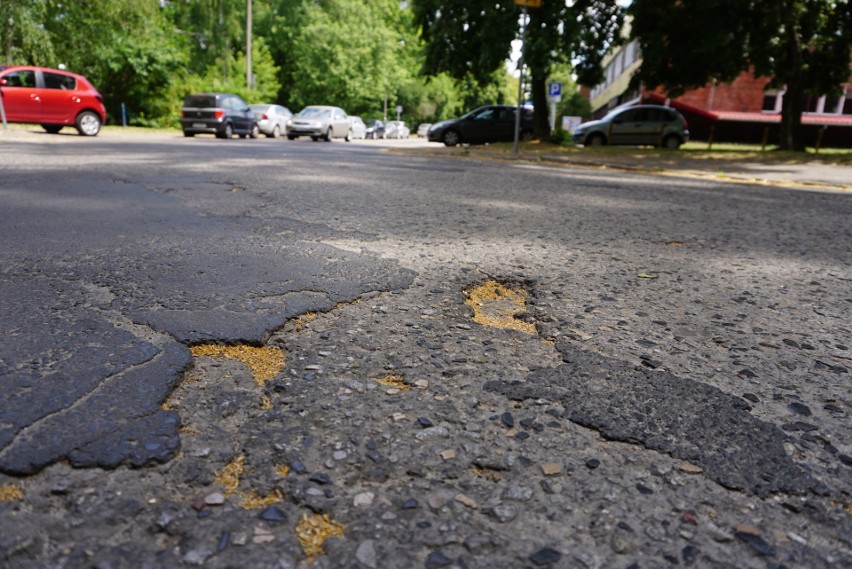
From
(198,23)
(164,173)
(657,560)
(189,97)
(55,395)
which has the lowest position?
(657,560)

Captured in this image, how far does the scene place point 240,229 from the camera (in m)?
4.23

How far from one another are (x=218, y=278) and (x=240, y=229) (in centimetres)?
130

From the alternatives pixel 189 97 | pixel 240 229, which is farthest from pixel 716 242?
pixel 189 97

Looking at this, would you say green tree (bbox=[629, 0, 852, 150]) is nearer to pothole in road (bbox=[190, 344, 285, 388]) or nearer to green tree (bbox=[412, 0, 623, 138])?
green tree (bbox=[412, 0, 623, 138])

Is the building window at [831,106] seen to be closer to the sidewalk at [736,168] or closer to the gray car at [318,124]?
the sidewalk at [736,168]

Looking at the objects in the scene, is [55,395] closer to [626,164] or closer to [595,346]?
[595,346]

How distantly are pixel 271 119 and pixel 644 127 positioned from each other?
51.3ft

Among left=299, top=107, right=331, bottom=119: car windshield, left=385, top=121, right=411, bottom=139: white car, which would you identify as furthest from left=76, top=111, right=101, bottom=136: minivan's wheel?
left=385, top=121, right=411, bottom=139: white car

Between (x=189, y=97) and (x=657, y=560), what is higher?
(x=189, y=97)

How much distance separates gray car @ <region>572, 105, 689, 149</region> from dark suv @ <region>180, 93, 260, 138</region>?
43.8 ft

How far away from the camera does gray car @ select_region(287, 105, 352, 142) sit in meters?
24.8

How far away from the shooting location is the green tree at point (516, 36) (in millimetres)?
17203

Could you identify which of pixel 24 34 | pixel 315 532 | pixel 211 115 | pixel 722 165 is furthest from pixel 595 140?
pixel 315 532

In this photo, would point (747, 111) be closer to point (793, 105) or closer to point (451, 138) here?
point (793, 105)
